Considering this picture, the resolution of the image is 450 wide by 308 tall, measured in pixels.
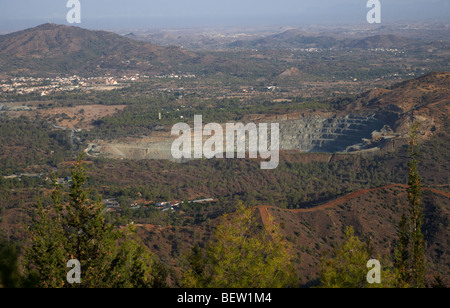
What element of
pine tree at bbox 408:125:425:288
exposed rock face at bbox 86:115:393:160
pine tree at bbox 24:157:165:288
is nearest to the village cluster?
exposed rock face at bbox 86:115:393:160

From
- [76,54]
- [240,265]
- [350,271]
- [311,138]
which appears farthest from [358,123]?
[76,54]

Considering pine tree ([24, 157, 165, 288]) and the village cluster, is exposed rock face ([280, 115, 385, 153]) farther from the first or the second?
the village cluster

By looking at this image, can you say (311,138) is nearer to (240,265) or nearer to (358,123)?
(358,123)

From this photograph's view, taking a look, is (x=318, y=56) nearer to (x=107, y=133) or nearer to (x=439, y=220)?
(x=107, y=133)

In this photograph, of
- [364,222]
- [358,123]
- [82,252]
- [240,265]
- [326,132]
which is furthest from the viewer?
[326,132]

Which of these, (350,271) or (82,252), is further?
(82,252)

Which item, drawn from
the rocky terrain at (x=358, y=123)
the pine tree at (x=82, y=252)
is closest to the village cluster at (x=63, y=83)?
the rocky terrain at (x=358, y=123)
